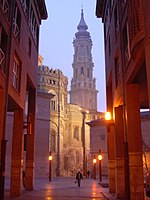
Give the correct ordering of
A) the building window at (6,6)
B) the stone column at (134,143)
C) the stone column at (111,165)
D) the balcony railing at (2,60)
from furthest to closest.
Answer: the stone column at (111,165) < the building window at (6,6) < the balcony railing at (2,60) < the stone column at (134,143)

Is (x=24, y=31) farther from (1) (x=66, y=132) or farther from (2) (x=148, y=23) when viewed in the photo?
(1) (x=66, y=132)

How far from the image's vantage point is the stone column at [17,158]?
17.2m

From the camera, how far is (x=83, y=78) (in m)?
77.2

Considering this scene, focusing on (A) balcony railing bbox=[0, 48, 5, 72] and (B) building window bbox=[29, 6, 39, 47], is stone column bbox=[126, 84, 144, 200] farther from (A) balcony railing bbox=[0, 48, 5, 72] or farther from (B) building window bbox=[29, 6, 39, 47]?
(B) building window bbox=[29, 6, 39, 47]

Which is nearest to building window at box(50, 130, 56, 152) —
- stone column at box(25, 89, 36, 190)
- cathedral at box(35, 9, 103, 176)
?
cathedral at box(35, 9, 103, 176)

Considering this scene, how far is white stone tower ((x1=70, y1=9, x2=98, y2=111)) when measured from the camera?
76875 millimetres

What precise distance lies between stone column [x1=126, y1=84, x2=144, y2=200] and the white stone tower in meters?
61.7

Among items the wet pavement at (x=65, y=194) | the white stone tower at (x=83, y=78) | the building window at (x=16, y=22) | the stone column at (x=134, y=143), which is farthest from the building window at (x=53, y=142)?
the stone column at (x=134, y=143)

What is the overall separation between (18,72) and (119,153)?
765 centimetres

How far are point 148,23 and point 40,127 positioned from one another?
3370 centimetres

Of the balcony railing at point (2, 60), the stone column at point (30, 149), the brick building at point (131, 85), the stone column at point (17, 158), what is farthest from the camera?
the stone column at point (30, 149)

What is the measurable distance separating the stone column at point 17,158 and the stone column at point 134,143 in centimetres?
735

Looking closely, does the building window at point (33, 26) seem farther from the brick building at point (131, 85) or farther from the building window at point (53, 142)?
the building window at point (53, 142)

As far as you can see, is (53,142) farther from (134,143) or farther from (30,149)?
(134,143)
